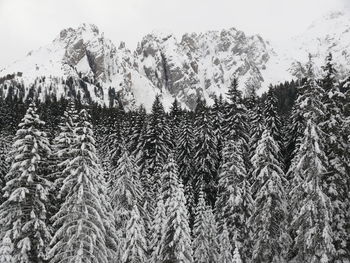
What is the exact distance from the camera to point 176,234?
1147 inches

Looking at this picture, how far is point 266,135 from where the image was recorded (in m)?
36.8

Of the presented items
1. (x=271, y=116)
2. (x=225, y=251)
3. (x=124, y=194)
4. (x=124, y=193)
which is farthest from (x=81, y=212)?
(x=271, y=116)

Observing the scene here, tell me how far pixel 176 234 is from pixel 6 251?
11.0 m

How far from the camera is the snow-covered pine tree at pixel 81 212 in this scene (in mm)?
27328

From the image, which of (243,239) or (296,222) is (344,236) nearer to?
(296,222)

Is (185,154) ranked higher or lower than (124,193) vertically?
higher

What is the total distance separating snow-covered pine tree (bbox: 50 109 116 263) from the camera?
89.7 ft

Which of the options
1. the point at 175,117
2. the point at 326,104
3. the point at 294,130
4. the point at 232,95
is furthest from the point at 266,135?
the point at 175,117

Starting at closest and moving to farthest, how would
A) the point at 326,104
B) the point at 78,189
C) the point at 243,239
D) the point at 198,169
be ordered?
the point at 78,189
the point at 326,104
the point at 243,239
the point at 198,169

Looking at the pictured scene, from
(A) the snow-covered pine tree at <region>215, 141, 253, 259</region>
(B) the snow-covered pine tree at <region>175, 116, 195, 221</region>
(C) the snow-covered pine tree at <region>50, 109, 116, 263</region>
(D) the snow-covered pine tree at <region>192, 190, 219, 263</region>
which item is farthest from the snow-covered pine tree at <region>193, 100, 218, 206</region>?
(C) the snow-covered pine tree at <region>50, 109, 116, 263</region>

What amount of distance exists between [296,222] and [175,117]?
4501cm

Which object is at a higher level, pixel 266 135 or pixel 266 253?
pixel 266 135

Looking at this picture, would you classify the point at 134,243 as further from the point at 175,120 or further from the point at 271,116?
the point at 175,120

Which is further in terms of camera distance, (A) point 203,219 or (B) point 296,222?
(A) point 203,219
